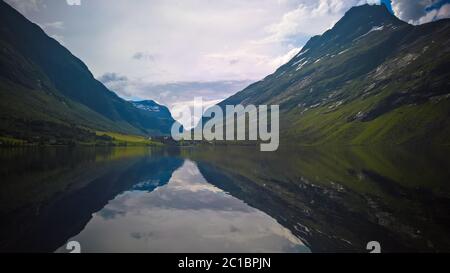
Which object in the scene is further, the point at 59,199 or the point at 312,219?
the point at 59,199

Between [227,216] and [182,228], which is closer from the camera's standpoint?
[182,228]

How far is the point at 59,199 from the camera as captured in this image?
42.4 meters

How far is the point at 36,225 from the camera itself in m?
28.8

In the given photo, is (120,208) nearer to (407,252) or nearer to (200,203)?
(200,203)

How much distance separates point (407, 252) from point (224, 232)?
13.8m

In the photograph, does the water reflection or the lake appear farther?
the lake

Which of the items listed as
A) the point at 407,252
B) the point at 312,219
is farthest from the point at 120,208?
the point at 407,252

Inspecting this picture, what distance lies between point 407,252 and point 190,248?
14941mm

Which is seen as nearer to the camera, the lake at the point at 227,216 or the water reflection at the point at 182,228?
the water reflection at the point at 182,228

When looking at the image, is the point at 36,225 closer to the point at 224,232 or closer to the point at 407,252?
the point at 224,232

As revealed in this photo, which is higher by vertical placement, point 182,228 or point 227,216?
point 182,228
